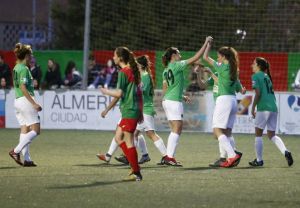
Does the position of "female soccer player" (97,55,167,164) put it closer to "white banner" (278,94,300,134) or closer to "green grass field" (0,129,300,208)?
"green grass field" (0,129,300,208)

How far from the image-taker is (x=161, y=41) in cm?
3080

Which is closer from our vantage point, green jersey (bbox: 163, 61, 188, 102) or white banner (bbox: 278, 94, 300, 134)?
green jersey (bbox: 163, 61, 188, 102)

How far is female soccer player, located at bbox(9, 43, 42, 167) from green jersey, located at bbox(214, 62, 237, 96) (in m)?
3.01

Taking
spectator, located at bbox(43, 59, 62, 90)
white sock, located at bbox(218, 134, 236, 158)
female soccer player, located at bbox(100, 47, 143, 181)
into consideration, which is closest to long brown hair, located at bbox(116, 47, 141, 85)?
female soccer player, located at bbox(100, 47, 143, 181)

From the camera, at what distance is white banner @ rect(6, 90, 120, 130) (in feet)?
84.2

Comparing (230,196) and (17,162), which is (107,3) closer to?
(17,162)

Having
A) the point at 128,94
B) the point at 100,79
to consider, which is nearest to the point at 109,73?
the point at 100,79

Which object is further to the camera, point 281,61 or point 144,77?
point 281,61

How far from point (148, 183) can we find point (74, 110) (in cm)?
1358

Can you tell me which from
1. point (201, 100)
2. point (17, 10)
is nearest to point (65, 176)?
point (201, 100)

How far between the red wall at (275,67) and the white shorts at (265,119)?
1263 centimetres

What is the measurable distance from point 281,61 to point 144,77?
44.8 feet

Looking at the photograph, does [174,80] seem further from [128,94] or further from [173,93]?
[128,94]

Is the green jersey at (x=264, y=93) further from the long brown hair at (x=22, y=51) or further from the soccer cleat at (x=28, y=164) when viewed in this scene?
the soccer cleat at (x=28, y=164)
